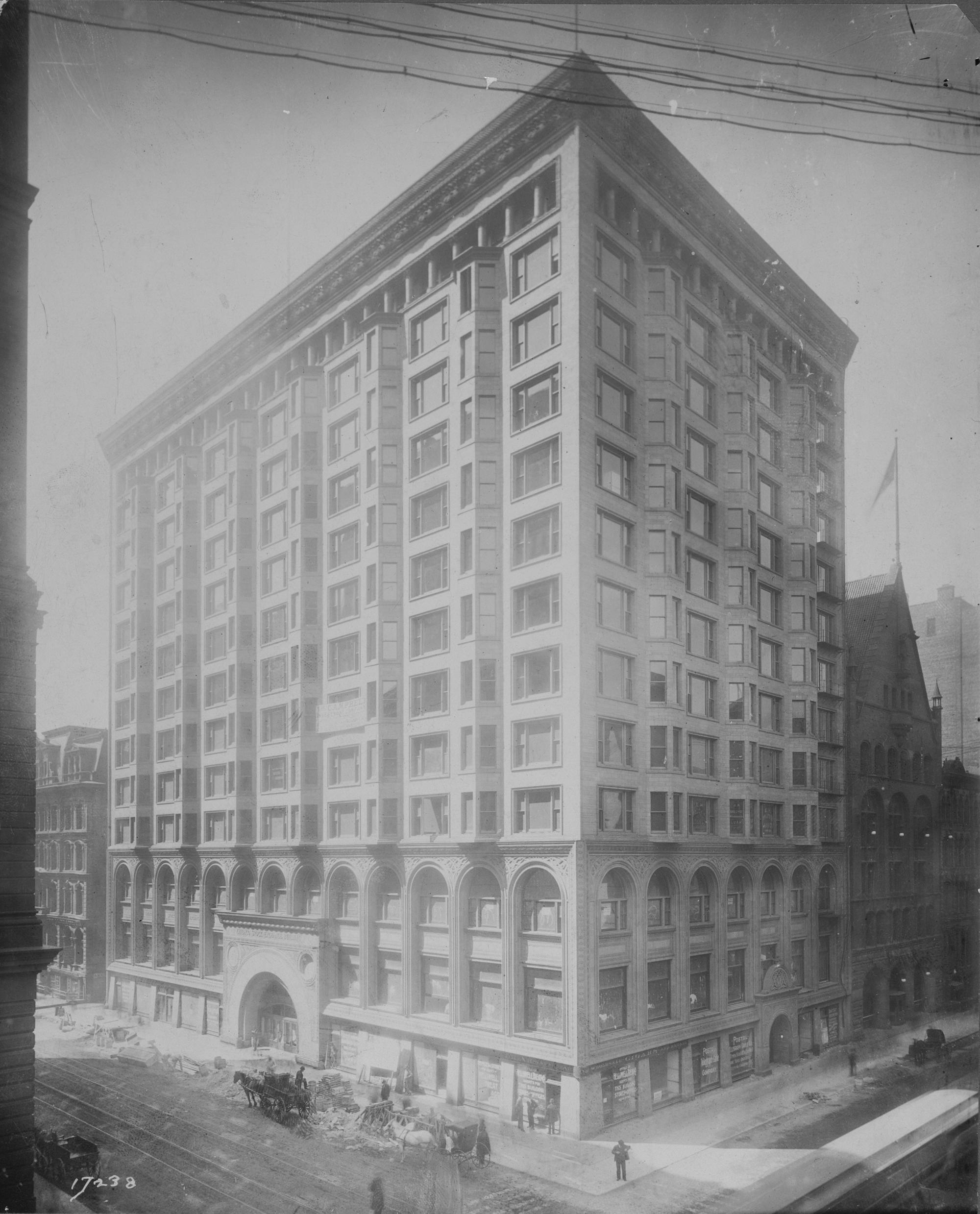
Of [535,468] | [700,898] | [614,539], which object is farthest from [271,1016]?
[535,468]

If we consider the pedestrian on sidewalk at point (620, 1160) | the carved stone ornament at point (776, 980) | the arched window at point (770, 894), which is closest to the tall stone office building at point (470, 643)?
the carved stone ornament at point (776, 980)

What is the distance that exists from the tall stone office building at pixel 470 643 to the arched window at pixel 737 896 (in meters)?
0.59

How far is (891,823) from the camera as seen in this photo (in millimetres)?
14414

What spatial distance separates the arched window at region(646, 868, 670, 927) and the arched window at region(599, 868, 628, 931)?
0.38 metres

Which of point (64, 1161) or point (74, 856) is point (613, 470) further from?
point (64, 1161)

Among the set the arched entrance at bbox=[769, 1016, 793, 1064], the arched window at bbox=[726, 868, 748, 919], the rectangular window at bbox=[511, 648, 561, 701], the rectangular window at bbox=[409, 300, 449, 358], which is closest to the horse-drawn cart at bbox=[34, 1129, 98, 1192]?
the rectangular window at bbox=[511, 648, 561, 701]

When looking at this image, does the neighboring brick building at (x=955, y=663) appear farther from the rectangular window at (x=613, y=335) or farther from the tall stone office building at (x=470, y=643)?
the rectangular window at (x=613, y=335)

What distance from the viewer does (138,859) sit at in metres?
13.2

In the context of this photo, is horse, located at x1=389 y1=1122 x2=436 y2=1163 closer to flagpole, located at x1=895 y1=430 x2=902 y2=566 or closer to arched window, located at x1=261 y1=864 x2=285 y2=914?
arched window, located at x1=261 y1=864 x2=285 y2=914

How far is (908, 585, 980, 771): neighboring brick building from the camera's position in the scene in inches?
516

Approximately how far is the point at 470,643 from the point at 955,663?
7.04 metres

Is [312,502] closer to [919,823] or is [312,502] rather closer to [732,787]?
[732,787]

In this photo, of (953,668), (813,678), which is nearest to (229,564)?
(813,678)

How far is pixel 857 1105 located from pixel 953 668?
6.26 metres
